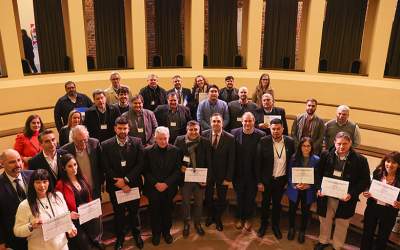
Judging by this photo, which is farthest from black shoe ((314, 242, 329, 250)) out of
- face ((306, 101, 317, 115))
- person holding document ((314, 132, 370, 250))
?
face ((306, 101, 317, 115))

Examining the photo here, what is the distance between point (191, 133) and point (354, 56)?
6.56 m

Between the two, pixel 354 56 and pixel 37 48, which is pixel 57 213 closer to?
pixel 37 48

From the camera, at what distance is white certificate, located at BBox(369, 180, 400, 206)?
9.37 ft

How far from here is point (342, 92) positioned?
6852mm

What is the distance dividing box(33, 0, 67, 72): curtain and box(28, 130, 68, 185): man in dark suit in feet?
17.5

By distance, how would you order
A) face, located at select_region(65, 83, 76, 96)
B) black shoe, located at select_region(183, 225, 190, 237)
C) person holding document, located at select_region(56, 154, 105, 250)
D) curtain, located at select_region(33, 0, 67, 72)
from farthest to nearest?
curtain, located at select_region(33, 0, 67, 72), face, located at select_region(65, 83, 76, 96), black shoe, located at select_region(183, 225, 190, 237), person holding document, located at select_region(56, 154, 105, 250)

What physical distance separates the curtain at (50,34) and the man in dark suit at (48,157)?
534cm

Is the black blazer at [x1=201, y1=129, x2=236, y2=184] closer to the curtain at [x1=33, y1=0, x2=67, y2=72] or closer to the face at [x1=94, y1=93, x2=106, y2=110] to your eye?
the face at [x1=94, y1=93, x2=106, y2=110]

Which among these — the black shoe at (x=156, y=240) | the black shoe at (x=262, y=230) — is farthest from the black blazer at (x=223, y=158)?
the black shoe at (x=156, y=240)

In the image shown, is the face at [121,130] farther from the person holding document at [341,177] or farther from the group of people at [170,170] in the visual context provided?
the person holding document at [341,177]

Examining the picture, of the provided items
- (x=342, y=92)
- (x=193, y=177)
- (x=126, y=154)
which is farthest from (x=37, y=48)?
(x=342, y=92)

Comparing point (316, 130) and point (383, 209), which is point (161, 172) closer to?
point (316, 130)

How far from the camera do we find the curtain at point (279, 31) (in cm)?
844

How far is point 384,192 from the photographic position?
2.91 m
